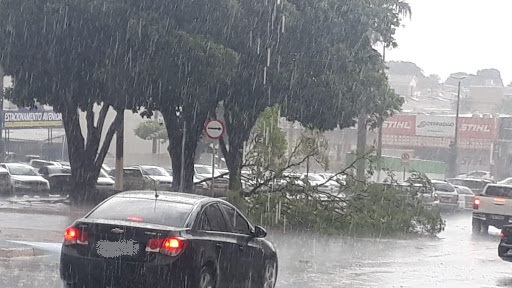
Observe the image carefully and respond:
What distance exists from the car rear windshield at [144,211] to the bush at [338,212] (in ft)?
48.0

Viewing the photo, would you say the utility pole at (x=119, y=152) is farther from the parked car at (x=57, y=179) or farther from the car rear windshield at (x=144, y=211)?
the car rear windshield at (x=144, y=211)

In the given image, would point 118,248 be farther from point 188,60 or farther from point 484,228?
point 484,228

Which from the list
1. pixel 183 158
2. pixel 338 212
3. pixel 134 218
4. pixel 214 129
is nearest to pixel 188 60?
pixel 214 129

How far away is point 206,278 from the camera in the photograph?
1141 centimetres

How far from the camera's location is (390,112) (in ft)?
130

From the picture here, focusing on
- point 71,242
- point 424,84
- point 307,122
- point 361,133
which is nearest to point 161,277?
point 71,242

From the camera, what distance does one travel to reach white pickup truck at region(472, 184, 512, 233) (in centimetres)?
3089

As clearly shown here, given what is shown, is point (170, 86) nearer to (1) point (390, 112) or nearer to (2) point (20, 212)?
(2) point (20, 212)

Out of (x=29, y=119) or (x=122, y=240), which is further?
(x=29, y=119)

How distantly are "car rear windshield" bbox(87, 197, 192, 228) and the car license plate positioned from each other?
447 mm

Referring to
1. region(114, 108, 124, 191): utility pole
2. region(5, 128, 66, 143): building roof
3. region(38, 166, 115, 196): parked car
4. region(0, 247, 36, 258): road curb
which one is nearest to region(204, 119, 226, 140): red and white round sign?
region(114, 108, 124, 191): utility pole

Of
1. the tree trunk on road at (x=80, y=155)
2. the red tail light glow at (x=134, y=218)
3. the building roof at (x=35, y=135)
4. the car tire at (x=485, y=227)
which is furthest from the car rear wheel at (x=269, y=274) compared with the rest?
the building roof at (x=35, y=135)

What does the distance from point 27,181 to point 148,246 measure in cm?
2705

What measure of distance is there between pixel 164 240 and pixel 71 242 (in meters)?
1.18
